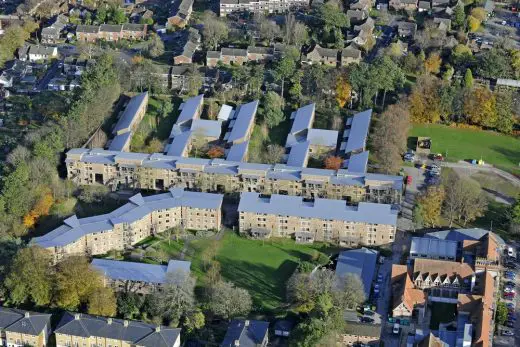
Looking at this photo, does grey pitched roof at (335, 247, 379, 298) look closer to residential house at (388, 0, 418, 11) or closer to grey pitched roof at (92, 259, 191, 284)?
grey pitched roof at (92, 259, 191, 284)

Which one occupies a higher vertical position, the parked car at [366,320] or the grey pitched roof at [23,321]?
the parked car at [366,320]

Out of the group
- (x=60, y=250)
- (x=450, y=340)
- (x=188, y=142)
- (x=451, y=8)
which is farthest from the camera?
(x=451, y=8)

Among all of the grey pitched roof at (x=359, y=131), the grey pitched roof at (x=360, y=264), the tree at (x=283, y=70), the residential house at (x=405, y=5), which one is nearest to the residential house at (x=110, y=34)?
the tree at (x=283, y=70)

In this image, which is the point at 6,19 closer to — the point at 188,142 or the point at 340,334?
the point at 188,142

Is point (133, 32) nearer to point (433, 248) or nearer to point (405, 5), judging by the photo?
point (405, 5)

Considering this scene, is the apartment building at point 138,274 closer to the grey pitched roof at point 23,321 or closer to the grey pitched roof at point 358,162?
the grey pitched roof at point 23,321

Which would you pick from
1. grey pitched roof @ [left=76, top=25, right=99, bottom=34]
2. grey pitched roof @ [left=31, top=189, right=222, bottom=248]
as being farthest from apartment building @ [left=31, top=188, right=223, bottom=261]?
grey pitched roof @ [left=76, top=25, right=99, bottom=34]

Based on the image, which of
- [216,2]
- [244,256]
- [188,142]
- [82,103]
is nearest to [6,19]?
[216,2]
